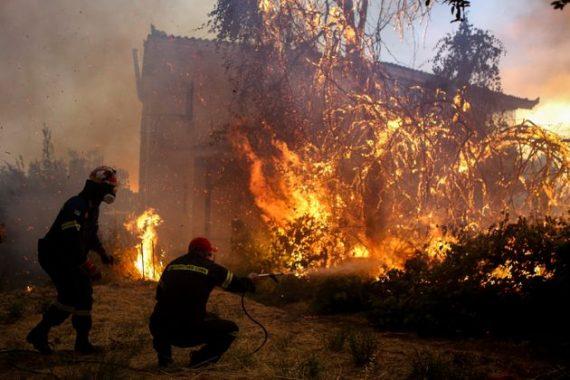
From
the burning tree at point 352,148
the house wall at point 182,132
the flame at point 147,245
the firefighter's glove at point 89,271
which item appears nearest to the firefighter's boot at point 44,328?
the firefighter's glove at point 89,271

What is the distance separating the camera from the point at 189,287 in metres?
4.77

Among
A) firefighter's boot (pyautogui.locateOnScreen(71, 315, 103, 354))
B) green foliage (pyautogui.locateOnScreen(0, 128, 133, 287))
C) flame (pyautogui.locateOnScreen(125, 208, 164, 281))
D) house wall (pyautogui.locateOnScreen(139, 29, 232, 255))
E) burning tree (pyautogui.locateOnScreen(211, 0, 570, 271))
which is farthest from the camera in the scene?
green foliage (pyautogui.locateOnScreen(0, 128, 133, 287))

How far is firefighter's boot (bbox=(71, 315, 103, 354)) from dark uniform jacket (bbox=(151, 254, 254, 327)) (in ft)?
4.08

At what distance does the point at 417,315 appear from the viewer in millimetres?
7414

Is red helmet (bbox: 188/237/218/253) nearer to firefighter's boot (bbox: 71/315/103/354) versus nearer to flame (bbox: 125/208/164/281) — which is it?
firefighter's boot (bbox: 71/315/103/354)

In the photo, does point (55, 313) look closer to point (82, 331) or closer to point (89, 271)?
point (82, 331)

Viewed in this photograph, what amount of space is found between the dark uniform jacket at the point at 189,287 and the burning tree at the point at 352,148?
253 inches

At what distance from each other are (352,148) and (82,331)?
25.8 ft

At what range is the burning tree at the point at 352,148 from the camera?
37.5 feet

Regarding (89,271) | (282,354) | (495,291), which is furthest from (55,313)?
(495,291)

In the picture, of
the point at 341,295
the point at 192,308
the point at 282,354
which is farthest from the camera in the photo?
the point at 341,295

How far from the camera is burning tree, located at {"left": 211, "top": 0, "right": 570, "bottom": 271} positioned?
37.5 feet

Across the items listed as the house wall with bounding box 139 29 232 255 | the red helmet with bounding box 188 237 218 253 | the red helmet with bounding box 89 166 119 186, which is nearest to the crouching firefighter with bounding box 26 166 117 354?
the red helmet with bounding box 89 166 119 186

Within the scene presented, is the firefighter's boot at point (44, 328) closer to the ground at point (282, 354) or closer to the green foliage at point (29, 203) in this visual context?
the ground at point (282, 354)
